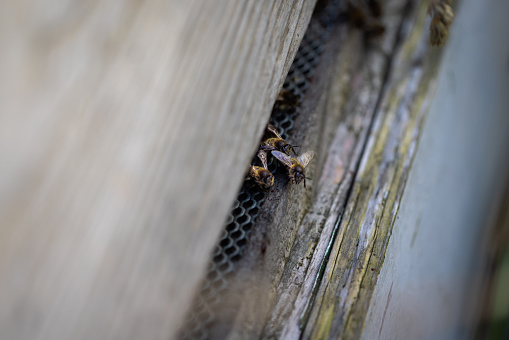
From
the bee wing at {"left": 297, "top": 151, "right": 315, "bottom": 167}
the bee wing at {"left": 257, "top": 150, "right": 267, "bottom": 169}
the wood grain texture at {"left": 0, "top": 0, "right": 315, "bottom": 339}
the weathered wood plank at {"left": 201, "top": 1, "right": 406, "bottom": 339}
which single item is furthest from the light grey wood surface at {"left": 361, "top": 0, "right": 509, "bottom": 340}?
the wood grain texture at {"left": 0, "top": 0, "right": 315, "bottom": 339}

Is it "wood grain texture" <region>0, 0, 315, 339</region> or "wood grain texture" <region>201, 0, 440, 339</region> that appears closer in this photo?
"wood grain texture" <region>0, 0, 315, 339</region>

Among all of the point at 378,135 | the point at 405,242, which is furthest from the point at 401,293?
the point at 378,135

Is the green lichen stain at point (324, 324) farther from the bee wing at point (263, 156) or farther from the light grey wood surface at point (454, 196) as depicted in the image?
the bee wing at point (263, 156)

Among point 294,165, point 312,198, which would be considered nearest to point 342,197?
point 312,198

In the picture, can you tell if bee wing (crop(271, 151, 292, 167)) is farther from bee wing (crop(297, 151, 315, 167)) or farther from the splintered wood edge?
the splintered wood edge

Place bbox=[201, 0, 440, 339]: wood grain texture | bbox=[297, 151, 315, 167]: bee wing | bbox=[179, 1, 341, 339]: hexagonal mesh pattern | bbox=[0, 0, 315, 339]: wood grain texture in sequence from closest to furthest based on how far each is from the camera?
bbox=[0, 0, 315, 339]: wood grain texture
bbox=[179, 1, 341, 339]: hexagonal mesh pattern
bbox=[201, 0, 440, 339]: wood grain texture
bbox=[297, 151, 315, 167]: bee wing
